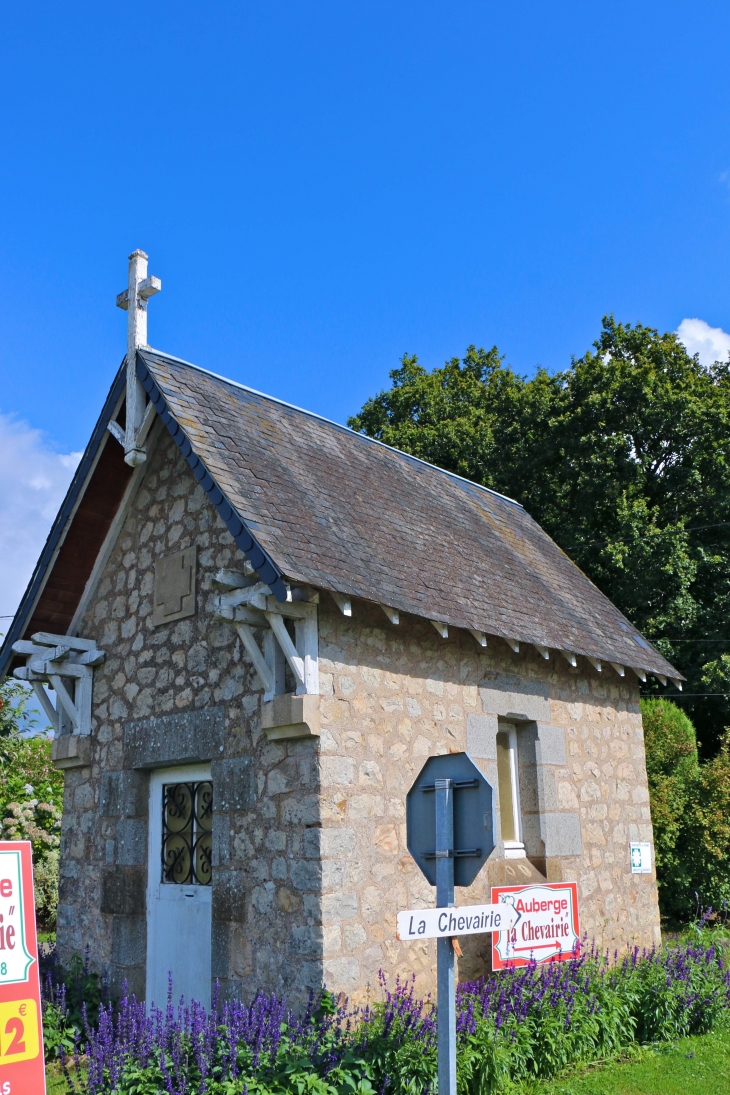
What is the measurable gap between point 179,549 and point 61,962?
408cm

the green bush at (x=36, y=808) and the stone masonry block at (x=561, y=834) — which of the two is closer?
the stone masonry block at (x=561, y=834)

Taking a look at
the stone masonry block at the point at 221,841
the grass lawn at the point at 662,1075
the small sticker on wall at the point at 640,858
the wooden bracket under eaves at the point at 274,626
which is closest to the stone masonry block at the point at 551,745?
the small sticker on wall at the point at 640,858

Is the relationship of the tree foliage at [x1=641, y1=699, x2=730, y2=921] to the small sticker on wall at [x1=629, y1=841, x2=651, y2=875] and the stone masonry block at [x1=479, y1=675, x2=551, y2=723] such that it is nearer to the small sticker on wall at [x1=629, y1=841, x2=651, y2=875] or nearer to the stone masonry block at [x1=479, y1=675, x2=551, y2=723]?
the small sticker on wall at [x1=629, y1=841, x2=651, y2=875]

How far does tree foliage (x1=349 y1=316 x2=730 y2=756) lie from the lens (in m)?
18.8

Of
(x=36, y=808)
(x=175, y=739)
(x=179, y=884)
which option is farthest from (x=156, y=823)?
(x=36, y=808)

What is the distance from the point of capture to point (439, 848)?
164 inches

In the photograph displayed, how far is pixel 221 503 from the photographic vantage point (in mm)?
6965

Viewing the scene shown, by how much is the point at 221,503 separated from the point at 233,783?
2187 millimetres

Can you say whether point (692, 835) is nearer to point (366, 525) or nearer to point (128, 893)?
point (366, 525)

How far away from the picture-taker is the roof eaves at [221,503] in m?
6.47

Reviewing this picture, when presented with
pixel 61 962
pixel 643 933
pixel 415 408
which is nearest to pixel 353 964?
pixel 61 962

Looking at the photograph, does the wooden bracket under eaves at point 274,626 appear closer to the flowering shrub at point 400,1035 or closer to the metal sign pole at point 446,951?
the flowering shrub at point 400,1035

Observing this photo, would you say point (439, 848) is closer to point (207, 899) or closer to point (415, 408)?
point (207, 899)

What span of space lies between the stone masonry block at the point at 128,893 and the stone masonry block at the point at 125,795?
49 cm
